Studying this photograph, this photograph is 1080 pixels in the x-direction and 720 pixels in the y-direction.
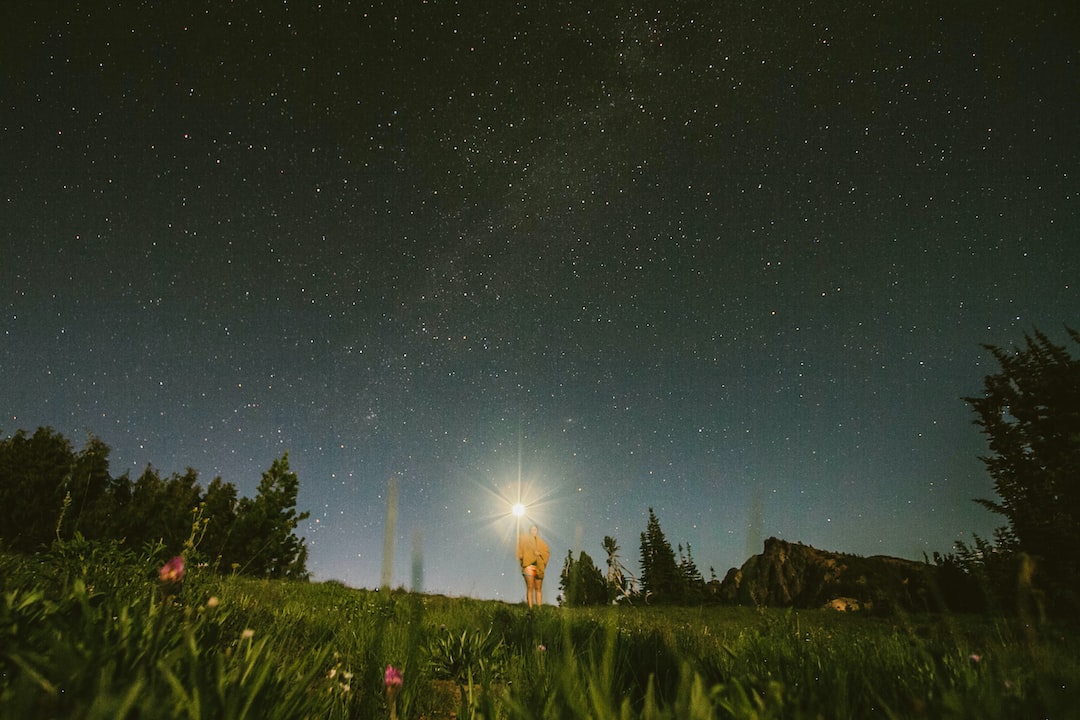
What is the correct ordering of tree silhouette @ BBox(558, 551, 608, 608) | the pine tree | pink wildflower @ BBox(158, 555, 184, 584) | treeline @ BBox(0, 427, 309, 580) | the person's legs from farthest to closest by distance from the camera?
the pine tree < treeline @ BBox(0, 427, 309, 580) < the person's legs < tree silhouette @ BBox(558, 551, 608, 608) < pink wildflower @ BBox(158, 555, 184, 584)

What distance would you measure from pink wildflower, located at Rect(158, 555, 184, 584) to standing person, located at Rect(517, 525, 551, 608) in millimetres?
13506

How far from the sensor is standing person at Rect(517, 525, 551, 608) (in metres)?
14.5

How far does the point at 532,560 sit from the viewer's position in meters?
15.2

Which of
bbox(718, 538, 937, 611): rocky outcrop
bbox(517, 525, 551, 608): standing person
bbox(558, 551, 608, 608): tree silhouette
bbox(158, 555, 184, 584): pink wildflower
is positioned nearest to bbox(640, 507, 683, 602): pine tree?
bbox(718, 538, 937, 611): rocky outcrop

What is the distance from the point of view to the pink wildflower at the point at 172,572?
1604 mm

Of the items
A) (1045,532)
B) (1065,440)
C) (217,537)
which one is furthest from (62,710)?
(217,537)

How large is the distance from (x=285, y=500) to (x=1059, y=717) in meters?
29.8

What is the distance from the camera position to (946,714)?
134 centimetres

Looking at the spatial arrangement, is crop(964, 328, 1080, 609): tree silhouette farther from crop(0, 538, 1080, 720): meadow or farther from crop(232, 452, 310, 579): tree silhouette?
crop(232, 452, 310, 579): tree silhouette

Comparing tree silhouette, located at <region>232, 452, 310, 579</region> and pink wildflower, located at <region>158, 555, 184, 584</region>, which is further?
tree silhouette, located at <region>232, 452, 310, 579</region>

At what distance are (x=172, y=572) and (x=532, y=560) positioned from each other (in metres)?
14.9

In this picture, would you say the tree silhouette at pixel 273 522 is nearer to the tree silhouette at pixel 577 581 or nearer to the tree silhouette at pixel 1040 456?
the tree silhouette at pixel 577 581

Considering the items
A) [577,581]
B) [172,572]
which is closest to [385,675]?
[172,572]

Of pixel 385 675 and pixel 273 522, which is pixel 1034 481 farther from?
pixel 273 522
